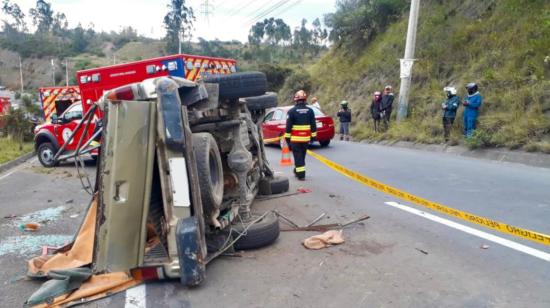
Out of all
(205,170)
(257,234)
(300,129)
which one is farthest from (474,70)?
(205,170)

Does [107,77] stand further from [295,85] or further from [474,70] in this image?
[295,85]

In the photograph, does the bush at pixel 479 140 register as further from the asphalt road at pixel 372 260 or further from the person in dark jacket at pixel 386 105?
the person in dark jacket at pixel 386 105

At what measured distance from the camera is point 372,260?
4.20 m

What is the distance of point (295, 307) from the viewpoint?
3.33 meters

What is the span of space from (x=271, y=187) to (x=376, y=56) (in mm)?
17263

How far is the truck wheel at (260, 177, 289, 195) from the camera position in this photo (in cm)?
709

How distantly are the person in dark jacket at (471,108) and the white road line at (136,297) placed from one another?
9868 mm

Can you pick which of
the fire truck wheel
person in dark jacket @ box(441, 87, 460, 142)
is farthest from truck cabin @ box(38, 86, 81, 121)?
the fire truck wheel

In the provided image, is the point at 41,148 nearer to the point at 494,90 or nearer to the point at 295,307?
the point at 295,307

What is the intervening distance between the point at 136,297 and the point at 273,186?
376 centimetres

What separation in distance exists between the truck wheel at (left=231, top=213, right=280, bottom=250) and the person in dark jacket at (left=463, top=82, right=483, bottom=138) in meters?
8.42

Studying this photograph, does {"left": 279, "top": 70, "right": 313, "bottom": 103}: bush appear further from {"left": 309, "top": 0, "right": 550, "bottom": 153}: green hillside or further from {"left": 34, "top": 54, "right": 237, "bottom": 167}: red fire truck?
{"left": 34, "top": 54, "right": 237, "bottom": 167}: red fire truck

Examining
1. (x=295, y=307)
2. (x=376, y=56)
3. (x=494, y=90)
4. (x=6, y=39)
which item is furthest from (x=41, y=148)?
(x=6, y=39)

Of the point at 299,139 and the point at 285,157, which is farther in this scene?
the point at 285,157
